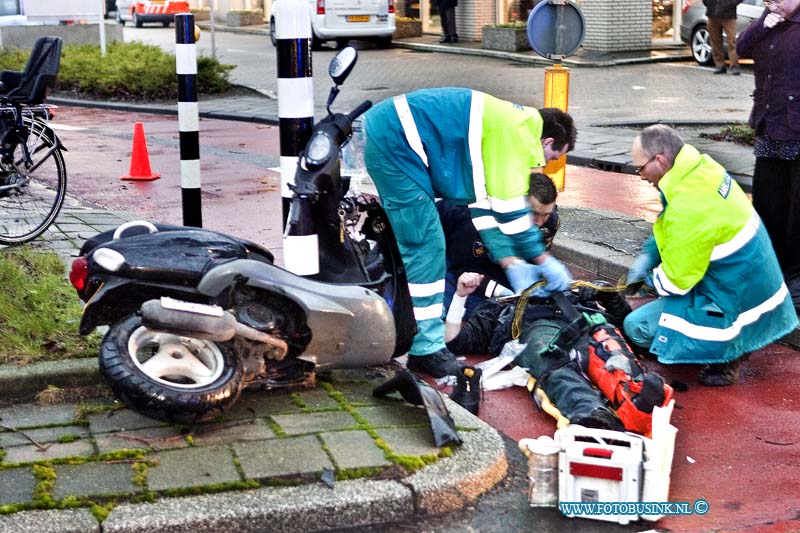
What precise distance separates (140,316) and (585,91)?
13460mm

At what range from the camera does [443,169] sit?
5.09 metres

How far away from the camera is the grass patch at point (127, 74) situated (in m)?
16.6

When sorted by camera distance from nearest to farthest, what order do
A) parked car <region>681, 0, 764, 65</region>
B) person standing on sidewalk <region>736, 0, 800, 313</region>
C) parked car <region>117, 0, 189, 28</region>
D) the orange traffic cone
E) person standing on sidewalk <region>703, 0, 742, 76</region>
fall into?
person standing on sidewalk <region>736, 0, 800, 313</region> → the orange traffic cone → person standing on sidewalk <region>703, 0, 742, 76</region> → parked car <region>681, 0, 764, 65</region> → parked car <region>117, 0, 189, 28</region>

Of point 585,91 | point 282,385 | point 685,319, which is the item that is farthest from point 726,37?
point 282,385

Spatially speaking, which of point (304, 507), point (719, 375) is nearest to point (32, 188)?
point (304, 507)

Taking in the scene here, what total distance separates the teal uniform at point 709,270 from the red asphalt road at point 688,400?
21 centimetres

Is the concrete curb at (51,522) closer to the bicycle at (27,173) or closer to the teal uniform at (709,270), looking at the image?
the teal uniform at (709,270)

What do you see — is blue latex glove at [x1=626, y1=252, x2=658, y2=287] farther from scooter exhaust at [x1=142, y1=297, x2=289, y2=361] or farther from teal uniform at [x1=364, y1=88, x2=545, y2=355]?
scooter exhaust at [x1=142, y1=297, x2=289, y2=361]

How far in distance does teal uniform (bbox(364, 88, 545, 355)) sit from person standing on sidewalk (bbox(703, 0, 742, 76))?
509 inches

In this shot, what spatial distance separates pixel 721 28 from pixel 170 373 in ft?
52.6

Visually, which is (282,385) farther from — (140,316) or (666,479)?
(666,479)

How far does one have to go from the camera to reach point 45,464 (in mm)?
3607

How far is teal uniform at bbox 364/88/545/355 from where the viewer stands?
4.88 meters

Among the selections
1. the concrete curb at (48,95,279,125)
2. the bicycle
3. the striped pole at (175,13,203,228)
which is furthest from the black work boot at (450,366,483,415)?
the concrete curb at (48,95,279,125)
